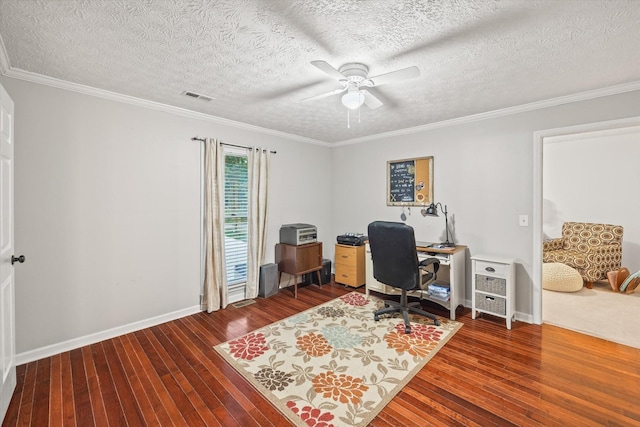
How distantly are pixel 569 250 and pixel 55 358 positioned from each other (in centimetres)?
696

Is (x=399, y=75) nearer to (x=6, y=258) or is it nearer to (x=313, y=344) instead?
(x=313, y=344)

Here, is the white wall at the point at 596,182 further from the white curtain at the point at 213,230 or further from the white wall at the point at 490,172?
the white curtain at the point at 213,230

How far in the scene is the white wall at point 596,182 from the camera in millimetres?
4477

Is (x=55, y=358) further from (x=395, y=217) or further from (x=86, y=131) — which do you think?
(x=395, y=217)

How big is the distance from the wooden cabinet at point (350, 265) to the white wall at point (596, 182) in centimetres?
397

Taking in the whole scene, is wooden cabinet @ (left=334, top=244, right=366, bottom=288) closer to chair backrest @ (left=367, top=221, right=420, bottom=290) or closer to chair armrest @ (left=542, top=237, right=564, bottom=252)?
chair backrest @ (left=367, top=221, right=420, bottom=290)

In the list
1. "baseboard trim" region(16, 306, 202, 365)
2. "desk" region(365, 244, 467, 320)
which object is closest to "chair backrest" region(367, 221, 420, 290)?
"desk" region(365, 244, 467, 320)

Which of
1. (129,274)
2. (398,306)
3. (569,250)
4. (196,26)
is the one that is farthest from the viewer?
(569,250)

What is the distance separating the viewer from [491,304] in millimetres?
3068

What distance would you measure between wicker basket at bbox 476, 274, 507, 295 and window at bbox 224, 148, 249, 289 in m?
2.93

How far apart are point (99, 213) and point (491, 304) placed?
416cm

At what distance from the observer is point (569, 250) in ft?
15.6

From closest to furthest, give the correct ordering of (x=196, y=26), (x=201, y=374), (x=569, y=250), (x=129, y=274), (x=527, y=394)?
(x=196, y=26) < (x=527, y=394) < (x=201, y=374) < (x=129, y=274) < (x=569, y=250)

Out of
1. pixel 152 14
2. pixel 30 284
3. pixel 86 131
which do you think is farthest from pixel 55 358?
pixel 152 14
